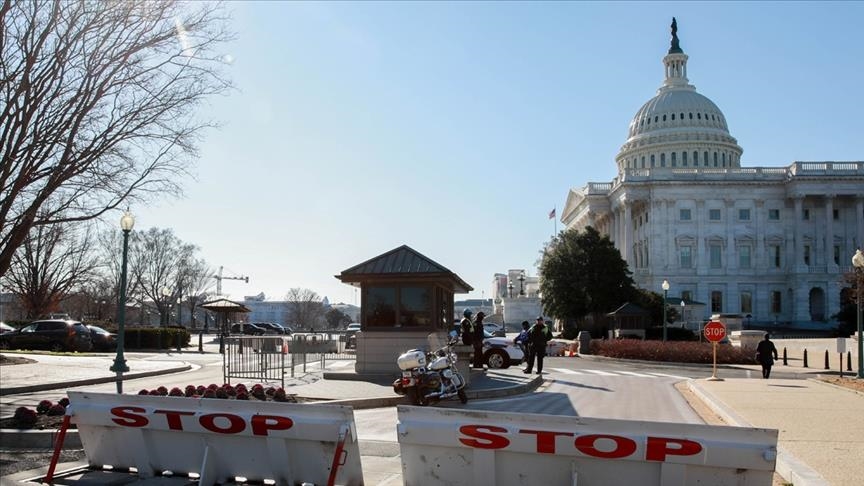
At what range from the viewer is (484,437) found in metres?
7.15

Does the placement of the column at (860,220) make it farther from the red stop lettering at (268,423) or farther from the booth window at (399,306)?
the red stop lettering at (268,423)

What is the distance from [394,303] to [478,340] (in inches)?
168

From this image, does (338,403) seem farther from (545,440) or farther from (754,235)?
(754,235)

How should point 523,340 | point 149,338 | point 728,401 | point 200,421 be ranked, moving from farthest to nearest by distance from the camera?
point 149,338 < point 523,340 < point 728,401 < point 200,421

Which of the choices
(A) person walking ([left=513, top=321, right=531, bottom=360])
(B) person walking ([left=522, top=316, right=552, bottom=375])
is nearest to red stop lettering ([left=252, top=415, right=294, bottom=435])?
(B) person walking ([left=522, top=316, right=552, bottom=375])

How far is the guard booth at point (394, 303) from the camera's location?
20.5 meters

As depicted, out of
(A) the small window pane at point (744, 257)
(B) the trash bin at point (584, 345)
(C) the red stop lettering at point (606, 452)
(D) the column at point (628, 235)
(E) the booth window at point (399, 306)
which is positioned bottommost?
(B) the trash bin at point (584, 345)

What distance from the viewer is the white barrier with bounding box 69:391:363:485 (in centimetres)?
756

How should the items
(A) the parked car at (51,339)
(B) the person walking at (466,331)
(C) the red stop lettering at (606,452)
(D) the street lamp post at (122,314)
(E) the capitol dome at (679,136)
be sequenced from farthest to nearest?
(E) the capitol dome at (679,136) < (A) the parked car at (51,339) < (B) the person walking at (466,331) < (D) the street lamp post at (122,314) < (C) the red stop lettering at (606,452)

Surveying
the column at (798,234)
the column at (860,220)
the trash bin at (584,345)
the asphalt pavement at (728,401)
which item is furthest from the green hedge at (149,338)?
the column at (860,220)

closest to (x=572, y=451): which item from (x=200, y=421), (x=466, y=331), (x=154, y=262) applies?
(x=200, y=421)

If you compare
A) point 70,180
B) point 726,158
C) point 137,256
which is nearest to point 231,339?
point 70,180

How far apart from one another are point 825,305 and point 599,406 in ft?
299

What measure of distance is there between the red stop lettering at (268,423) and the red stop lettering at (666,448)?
10.8 feet
